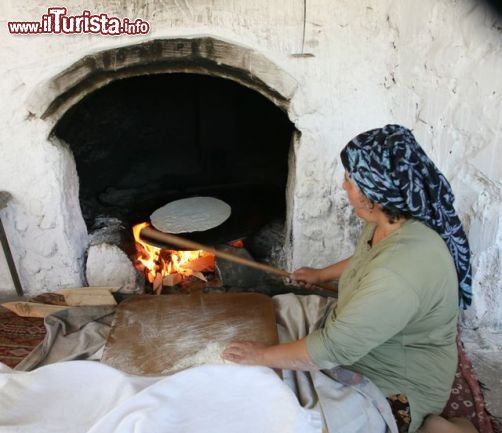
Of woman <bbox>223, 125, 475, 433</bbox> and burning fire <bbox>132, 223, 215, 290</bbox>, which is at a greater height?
woman <bbox>223, 125, 475, 433</bbox>

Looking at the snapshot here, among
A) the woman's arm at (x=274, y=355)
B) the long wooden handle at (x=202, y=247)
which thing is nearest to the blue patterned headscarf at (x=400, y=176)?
the woman's arm at (x=274, y=355)

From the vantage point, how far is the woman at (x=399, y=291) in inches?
49.6

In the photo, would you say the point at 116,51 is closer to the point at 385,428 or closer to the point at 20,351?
the point at 20,351

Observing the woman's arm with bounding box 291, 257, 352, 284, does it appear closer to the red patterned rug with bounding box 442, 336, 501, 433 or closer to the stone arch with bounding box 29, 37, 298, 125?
the red patterned rug with bounding box 442, 336, 501, 433

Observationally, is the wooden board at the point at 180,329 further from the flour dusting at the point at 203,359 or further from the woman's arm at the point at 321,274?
the woman's arm at the point at 321,274

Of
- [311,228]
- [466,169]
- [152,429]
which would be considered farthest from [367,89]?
[152,429]

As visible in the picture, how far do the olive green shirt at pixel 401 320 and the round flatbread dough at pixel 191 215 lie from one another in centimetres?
108

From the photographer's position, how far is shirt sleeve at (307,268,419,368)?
4.07 feet

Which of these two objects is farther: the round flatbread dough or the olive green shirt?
the round flatbread dough

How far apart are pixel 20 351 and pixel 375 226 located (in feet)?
5.11

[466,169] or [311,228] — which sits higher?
[466,169]

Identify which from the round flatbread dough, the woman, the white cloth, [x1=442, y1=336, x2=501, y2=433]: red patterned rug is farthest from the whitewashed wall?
the white cloth

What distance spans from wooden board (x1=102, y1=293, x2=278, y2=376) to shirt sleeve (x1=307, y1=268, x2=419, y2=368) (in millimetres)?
285

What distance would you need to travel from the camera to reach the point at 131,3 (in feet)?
6.43
